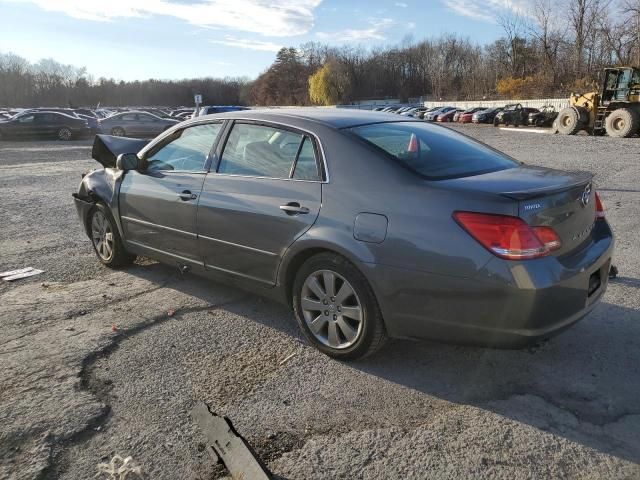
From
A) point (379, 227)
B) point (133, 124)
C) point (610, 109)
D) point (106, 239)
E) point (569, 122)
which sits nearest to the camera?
point (379, 227)

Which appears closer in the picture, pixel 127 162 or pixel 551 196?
pixel 551 196

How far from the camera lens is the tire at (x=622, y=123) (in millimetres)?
21969

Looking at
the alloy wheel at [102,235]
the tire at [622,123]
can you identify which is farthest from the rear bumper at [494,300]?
the tire at [622,123]

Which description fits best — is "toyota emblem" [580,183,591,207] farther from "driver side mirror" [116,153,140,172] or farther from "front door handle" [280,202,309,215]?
"driver side mirror" [116,153,140,172]

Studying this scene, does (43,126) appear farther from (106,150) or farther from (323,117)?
(323,117)

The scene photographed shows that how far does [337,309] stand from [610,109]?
82.1 feet

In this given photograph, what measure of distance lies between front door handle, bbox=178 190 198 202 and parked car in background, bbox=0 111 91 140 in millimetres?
28525

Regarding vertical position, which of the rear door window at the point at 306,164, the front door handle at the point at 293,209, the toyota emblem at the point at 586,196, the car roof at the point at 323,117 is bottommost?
the front door handle at the point at 293,209

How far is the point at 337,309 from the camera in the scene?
11.2ft

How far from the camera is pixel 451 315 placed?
2.93m

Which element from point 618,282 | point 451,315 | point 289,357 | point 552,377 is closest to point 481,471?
point 451,315

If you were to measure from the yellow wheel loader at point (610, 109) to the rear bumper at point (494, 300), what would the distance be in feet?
74.2

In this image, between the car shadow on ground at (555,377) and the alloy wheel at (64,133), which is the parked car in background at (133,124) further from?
the car shadow on ground at (555,377)

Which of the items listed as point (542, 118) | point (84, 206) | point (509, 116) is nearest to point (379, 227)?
point (84, 206)
